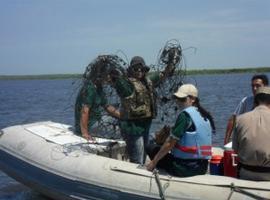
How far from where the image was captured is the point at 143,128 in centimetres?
698

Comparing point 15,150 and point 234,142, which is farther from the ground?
point 234,142

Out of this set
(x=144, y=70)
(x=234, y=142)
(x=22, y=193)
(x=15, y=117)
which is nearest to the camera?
(x=234, y=142)

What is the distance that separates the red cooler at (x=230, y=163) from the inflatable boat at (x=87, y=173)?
390 mm

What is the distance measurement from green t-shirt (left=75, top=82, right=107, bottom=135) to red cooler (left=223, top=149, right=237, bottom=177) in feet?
6.62

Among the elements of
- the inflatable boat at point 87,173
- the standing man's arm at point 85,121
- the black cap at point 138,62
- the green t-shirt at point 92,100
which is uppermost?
the black cap at point 138,62

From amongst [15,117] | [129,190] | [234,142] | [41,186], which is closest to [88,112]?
[41,186]

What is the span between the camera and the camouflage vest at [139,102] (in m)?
6.90

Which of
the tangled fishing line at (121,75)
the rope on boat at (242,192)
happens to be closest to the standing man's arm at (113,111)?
the tangled fishing line at (121,75)

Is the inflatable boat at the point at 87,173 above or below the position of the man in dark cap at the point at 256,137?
below

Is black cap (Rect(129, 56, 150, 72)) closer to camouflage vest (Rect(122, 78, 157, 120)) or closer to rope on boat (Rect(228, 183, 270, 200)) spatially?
camouflage vest (Rect(122, 78, 157, 120))

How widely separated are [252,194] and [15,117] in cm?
1805

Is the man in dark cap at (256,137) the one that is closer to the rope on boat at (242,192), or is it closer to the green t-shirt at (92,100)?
the rope on boat at (242,192)

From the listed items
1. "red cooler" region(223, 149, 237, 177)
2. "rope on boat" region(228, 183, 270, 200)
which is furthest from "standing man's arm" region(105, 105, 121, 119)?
"rope on boat" region(228, 183, 270, 200)

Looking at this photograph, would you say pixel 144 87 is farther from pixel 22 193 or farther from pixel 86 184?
pixel 22 193
